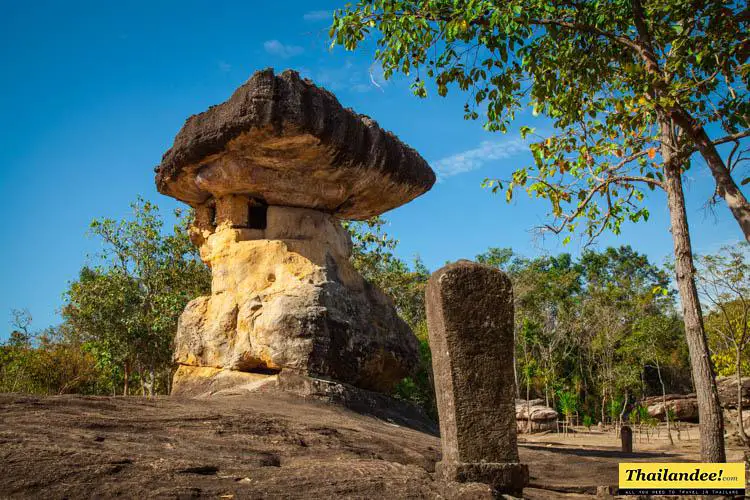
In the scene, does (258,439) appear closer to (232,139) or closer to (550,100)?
(232,139)

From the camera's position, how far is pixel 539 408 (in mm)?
23344

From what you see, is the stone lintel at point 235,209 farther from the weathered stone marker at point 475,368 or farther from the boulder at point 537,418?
the boulder at point 537,418

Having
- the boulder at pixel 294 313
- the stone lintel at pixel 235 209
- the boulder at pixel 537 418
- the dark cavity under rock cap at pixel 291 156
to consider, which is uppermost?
the dark cavity under rock cap at pixel 291 156

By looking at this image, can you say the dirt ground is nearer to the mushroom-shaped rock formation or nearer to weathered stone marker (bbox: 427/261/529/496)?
weathered stone marker (bbox: 427/261/529/496)

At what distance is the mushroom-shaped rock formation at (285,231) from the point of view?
10.2 m

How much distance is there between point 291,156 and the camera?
35.6ft

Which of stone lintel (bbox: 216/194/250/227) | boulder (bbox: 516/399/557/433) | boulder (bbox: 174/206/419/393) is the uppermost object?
stone lintel (bbox: 216/194/250/227)

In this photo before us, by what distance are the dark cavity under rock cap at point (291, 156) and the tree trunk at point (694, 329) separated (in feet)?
17.1

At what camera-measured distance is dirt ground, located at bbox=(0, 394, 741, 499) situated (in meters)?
4.28

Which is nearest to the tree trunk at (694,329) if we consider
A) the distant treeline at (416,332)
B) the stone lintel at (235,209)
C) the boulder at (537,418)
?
the distant treeline at (416,332)

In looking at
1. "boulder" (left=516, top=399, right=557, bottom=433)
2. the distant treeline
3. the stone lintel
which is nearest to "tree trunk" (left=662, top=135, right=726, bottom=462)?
the distant treeline

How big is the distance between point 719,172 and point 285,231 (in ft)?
24.2

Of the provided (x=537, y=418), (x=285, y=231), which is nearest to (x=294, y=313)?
(x=285, y=231)

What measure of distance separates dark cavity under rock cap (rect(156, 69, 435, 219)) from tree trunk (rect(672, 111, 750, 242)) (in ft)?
17.6
